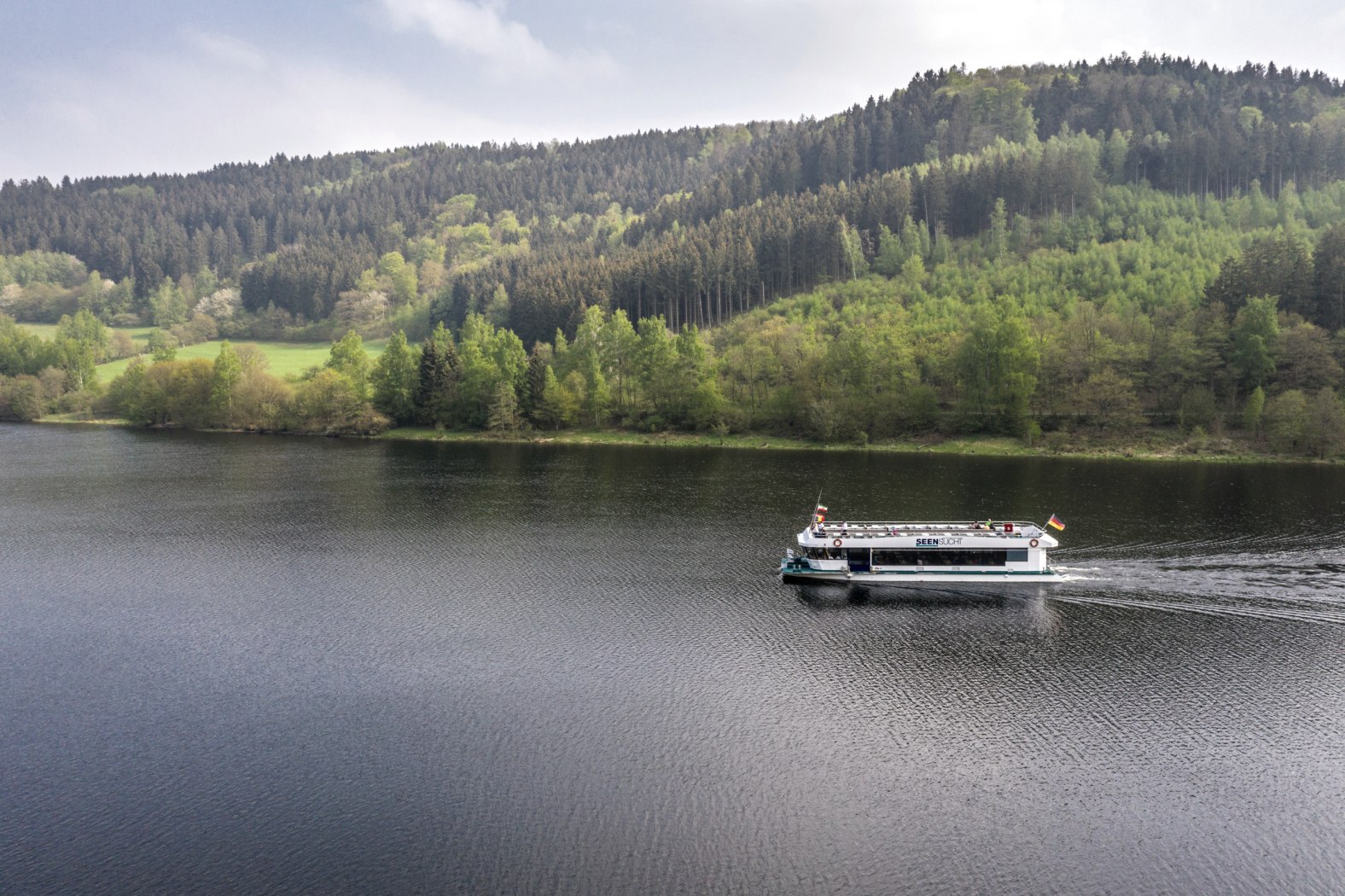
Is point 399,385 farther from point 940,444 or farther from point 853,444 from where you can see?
point 940,444

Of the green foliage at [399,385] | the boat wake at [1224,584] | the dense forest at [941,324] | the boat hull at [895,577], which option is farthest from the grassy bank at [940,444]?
the boat hull at [895,577]

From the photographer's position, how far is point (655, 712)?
3750 cm

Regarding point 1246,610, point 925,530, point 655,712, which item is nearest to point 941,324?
point 925,530

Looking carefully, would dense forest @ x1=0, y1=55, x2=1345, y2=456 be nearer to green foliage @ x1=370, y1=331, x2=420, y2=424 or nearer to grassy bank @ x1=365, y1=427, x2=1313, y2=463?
green foliage @ x1=370, y1=331, x2=420, y2=424

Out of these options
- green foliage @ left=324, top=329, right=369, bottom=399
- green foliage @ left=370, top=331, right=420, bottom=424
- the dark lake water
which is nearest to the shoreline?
green foliage @ left=370, top=331, right=420, bottom=424

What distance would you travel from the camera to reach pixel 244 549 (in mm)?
65562

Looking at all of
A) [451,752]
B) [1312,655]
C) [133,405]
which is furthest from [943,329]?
[133,405]

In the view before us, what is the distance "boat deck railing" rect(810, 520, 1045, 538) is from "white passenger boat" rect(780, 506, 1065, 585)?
0.13 meters

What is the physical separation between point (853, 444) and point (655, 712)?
9081 centimetres

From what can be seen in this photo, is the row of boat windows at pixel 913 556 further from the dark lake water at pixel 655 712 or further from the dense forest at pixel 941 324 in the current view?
the dense forest at pixel 941 324

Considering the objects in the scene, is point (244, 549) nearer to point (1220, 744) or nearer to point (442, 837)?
point (442, 837)

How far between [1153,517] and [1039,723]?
4249 cm

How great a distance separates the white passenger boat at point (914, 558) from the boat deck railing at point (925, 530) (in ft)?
0.44

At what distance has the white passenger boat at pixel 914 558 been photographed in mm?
57562
